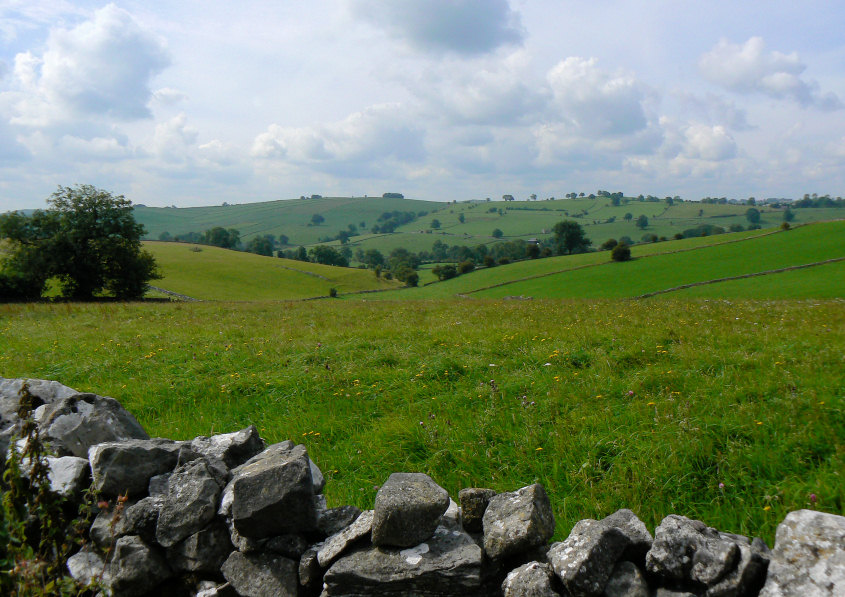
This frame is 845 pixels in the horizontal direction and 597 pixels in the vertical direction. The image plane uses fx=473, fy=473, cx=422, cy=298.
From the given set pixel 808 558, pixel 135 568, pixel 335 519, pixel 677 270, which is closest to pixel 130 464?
pixel 135 568

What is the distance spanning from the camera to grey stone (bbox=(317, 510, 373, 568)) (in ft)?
11.5

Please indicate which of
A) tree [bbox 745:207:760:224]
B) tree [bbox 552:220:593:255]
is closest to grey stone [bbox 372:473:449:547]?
tree [bbox 552:220:593:255]

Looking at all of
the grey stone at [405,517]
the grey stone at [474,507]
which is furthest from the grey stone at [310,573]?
the grey stone at [474,507]

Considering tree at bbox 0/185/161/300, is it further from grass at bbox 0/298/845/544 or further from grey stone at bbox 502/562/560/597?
grey stone at bbox 502/562/560/597

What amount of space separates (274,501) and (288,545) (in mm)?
421

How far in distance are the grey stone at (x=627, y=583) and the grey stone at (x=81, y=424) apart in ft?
16.8

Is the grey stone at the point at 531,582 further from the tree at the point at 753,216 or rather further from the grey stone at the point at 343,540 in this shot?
the tree at the point at 753,216

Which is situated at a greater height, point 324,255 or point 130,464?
point 130,464

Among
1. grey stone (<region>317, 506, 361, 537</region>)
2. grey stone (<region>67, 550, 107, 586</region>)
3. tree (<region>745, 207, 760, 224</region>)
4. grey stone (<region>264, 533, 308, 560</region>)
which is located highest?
tree (<region>745, 207, 760, 224</region>)

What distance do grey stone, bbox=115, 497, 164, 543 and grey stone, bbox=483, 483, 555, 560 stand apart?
280 centimetres

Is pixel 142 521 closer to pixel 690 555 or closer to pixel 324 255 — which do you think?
pixel 690 555

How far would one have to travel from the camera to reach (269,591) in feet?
11.8

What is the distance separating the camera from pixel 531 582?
303 centimetres

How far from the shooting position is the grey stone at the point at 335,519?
12.7ft
